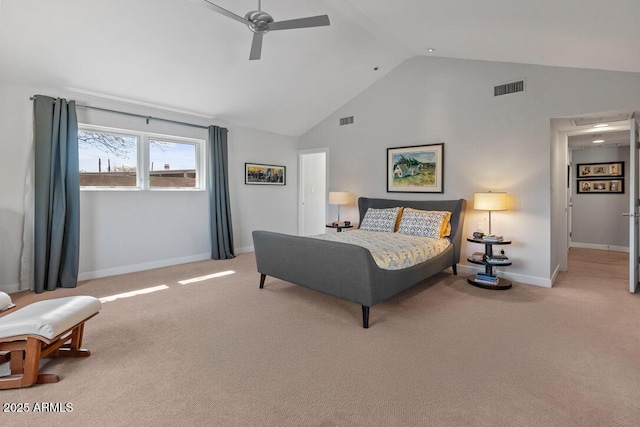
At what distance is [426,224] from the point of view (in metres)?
4.56

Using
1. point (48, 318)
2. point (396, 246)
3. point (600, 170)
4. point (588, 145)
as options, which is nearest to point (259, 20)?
point (396, 246)

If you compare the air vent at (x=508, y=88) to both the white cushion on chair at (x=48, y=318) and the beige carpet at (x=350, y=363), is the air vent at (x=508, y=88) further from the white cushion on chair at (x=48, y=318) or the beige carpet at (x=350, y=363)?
the white cushion on chair at (x=48, y=318)

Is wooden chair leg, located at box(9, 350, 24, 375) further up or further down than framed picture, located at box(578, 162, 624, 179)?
further down

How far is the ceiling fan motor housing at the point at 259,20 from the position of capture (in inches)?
111

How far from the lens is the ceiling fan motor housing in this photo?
2.81 metres

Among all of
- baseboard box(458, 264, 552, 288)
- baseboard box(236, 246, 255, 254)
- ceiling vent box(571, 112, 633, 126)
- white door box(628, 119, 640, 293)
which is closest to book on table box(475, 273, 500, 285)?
baseboard box(458, 264, 552, 288)

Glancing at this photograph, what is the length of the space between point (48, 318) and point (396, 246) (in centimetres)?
312

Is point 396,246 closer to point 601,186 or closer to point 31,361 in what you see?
point 31,361

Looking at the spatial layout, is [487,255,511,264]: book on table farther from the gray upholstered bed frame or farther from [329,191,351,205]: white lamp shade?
[329,191,351,205]: white lamp shade

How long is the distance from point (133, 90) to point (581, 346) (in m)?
5.81

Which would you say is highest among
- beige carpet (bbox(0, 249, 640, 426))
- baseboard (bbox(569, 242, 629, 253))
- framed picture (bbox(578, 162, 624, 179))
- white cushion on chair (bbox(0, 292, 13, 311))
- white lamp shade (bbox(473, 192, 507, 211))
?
framed picture (bbox(578, 162, 624, 179))

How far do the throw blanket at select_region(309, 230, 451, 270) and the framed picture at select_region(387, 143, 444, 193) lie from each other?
111cm

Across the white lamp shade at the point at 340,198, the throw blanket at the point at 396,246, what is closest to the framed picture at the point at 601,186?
the throw blanket at the point at 396,246

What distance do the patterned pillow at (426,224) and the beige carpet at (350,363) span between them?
104cm
